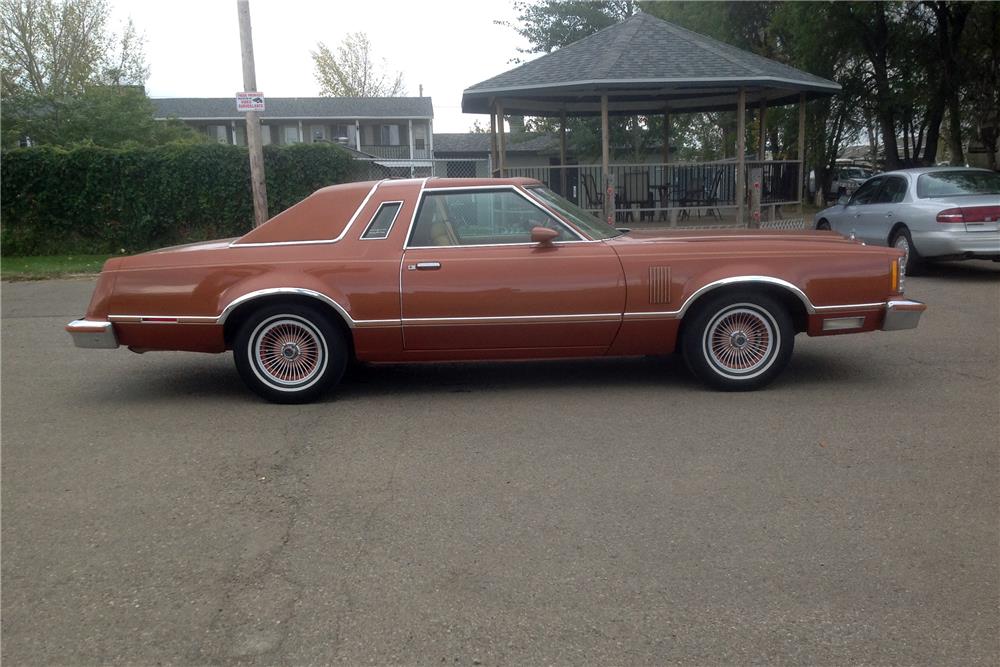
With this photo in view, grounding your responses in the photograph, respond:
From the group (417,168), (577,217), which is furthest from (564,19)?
(577,217)

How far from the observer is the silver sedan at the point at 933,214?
35.1 feet

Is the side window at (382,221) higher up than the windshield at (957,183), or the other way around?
the windshield at (957,183)

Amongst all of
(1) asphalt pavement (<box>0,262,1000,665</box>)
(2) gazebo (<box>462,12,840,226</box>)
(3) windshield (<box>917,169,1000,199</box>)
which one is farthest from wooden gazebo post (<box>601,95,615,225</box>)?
(1) asphalt pavement (<box>0,262,1000,665</box>)

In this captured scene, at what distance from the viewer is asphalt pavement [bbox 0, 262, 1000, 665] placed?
2.97 meters

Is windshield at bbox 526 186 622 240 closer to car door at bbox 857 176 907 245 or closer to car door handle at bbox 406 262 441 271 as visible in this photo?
car door handle at bbox 406 262 441 271

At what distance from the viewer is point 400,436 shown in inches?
205

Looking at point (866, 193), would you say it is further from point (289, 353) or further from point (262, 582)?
point (262, 582)

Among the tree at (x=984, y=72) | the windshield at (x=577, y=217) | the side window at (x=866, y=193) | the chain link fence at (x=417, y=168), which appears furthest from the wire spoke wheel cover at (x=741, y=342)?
the tree at (x=984, y=72)

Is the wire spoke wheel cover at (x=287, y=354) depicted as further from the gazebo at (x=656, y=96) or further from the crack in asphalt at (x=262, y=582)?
the gazebo at (x=656, y=96)

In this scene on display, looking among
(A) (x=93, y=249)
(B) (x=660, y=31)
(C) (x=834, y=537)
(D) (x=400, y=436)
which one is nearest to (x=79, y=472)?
(D) (x=400, y=436)

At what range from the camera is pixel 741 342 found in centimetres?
601

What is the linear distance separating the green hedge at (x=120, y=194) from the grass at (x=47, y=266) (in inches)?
20.7

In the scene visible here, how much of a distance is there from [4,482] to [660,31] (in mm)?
16310

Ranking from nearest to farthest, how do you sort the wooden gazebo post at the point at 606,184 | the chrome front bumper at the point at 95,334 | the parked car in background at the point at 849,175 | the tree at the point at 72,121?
the chrome front bumper at the point at 95,334 < the wooden gazebo post at the point at 606,184 < the tree at the point at 72,121 < the parked car in background at the point at 849,175
